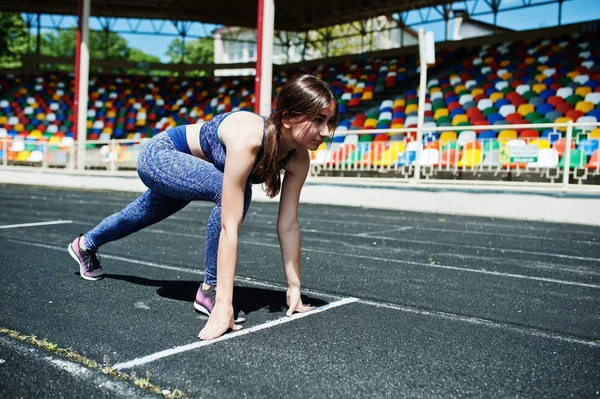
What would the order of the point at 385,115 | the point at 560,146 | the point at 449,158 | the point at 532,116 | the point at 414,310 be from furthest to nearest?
the point at 385,115 < the point at 532,116 < the point at 449,158 < the point at 560,146 < the point at 414,310

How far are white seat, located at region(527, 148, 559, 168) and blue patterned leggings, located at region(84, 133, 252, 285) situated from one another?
7.97 metres

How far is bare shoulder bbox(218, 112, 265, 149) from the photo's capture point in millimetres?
2643

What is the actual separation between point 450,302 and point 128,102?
25.9m

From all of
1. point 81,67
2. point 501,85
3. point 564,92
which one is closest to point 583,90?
point 564,92

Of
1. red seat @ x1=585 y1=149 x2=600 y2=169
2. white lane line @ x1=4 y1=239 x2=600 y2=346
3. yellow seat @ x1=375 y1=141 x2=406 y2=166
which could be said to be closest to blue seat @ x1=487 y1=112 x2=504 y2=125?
yellow seat @ x1=375 y1=141 x2=406 y2=166

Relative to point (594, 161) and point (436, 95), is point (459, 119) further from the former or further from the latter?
point (594, 161)

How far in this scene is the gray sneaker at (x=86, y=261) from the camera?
389 centimetres

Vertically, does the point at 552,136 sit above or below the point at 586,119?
below

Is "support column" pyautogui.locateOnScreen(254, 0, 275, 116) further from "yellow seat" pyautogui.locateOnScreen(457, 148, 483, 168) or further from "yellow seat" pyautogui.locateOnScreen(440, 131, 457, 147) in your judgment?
"yellow seat" pyautogui.locateOnScreen(457, 148, 483, 168)

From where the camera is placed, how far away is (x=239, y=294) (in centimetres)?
364

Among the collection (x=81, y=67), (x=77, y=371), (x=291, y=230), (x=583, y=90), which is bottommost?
(x=77, y=371)

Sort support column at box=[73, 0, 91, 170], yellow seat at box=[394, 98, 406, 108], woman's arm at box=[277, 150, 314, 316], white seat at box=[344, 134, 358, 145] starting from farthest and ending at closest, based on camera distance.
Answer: support column at box=[73, 0, 91, 170]
yellow seat at box=[394, 98, 406, 108]
white seat at box=[344, 134, 358, 145]
woman's arm at box=[277, 150, 314, 316]

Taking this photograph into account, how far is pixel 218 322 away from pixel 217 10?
87.0ft

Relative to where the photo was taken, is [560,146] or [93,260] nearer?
[93,260]
